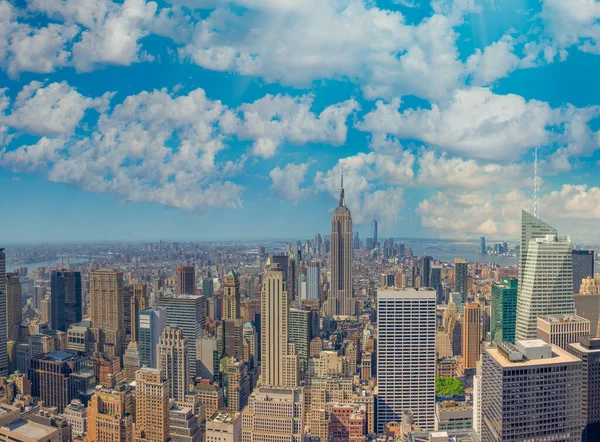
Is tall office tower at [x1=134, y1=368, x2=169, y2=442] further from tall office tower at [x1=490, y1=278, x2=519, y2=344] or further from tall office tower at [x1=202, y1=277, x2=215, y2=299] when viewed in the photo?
tall office tower at [x1=490, y1=278, x2=519, y2=344]

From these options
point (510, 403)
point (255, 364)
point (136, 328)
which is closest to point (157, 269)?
point (136, 328)

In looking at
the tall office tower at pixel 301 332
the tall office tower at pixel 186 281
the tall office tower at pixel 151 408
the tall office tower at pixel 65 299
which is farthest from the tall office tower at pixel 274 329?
the tall office tower at pixel 65 299

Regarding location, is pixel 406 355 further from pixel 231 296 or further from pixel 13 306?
pixel 13 306

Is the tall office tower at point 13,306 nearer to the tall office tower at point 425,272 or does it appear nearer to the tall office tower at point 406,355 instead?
the tall office tower at point 406,355

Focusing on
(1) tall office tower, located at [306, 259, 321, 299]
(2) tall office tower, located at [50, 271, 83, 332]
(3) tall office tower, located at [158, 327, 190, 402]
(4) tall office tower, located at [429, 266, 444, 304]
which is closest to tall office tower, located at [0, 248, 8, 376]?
(2) tall office tower, located at [50, 271, 83, 332]

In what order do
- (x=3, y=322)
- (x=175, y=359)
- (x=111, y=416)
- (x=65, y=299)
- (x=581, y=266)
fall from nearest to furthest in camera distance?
1. (x=111, y=416)
2. (x=581, y=266)
3. (x=175, y=359)
4. (x=3, y=322)
5. (x=65, y=299)

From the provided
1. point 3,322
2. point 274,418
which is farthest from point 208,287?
point 274,418

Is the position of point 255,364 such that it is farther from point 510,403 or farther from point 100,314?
point 510,403
